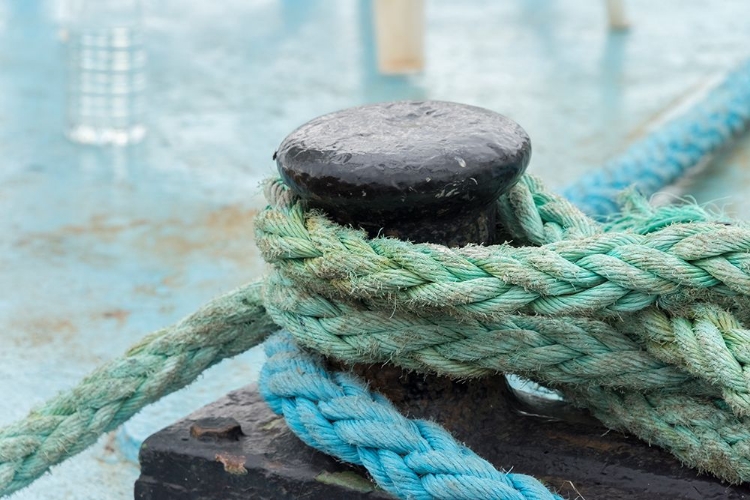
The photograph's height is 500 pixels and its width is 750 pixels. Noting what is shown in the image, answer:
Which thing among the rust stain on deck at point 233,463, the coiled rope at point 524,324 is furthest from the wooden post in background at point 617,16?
the rust stain on deck at point 233,463

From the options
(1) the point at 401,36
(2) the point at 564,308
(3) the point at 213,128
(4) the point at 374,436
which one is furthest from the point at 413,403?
(1) the point at 401,36

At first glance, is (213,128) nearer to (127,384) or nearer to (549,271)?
(127,384)

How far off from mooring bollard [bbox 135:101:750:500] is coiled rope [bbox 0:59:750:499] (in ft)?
0.09

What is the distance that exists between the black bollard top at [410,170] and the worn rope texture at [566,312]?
3cm

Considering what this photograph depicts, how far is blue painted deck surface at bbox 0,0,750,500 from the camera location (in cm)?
155

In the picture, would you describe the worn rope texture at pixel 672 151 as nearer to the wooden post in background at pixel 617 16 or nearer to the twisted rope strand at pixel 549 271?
the twisted rope strand at pixel 549 271

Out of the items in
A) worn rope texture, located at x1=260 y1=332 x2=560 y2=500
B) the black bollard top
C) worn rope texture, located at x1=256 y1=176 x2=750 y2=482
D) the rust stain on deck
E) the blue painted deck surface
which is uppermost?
the black bollard top

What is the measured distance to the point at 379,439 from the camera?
880mm

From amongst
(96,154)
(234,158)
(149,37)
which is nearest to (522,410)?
(234,158)

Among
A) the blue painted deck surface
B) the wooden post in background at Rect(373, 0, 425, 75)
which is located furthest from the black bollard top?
the wooden post in background at Rect(373, 0, 425, 75)

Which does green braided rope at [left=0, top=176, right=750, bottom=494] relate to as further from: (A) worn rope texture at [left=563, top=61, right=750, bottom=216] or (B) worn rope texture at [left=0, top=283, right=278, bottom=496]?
(A) worn rope texture at [left=563, top=61, right=750, bottom=216]

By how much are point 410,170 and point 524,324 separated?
165mm

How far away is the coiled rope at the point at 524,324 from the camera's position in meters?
0.84

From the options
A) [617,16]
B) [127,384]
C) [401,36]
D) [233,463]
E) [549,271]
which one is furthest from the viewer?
[617,16]
